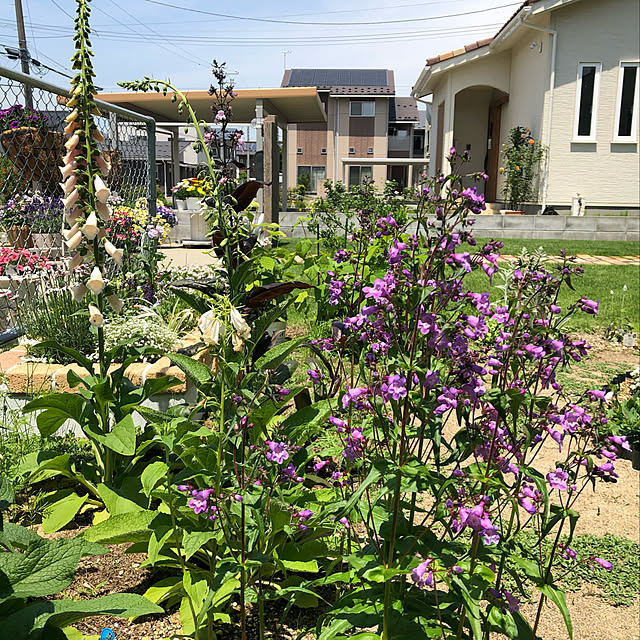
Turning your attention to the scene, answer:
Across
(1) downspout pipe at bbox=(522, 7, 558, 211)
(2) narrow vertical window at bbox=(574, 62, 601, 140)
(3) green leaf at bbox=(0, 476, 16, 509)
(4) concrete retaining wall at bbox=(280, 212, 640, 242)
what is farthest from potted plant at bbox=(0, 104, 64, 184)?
(2) narrow vertical window at bbox=(574, 62, 601, 140)

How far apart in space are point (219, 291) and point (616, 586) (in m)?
1.98

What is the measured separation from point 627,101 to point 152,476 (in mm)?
16324

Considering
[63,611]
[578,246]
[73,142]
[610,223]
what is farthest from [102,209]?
[610,223]

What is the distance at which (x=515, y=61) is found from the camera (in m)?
17.5

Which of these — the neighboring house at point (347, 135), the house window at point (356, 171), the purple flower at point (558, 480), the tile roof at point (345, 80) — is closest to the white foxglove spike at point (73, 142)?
the purple flower at point (558, 480)

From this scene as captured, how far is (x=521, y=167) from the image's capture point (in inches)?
603

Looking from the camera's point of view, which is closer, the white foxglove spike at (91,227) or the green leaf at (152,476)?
the green leaf at (152,476)

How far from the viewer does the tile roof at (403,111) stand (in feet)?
147

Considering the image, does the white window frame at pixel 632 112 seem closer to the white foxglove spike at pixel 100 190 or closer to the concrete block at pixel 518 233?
the concrete block at pixel 518 233

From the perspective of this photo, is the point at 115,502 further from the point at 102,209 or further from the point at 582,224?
the point at 582,224

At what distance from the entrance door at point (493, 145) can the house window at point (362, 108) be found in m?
18.9

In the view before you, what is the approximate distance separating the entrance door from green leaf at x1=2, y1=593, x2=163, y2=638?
19.3 metres

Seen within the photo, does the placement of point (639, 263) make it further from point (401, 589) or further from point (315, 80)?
point (315, 80)

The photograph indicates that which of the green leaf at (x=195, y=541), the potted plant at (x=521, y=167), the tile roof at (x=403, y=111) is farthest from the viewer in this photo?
the tile roof at (x=403, y=111)
